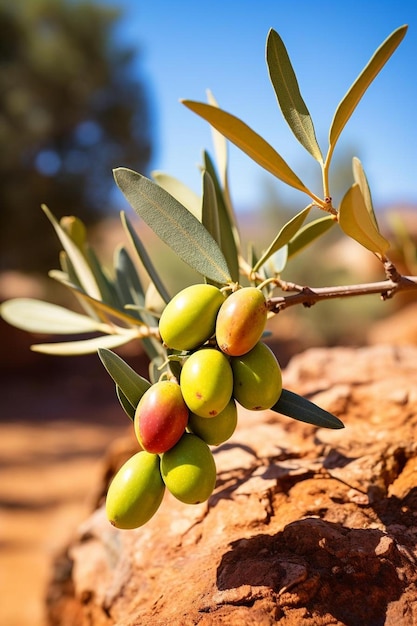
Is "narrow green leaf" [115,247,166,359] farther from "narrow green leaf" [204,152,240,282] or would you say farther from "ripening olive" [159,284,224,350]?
"ripening olive" [159,284,224,350]

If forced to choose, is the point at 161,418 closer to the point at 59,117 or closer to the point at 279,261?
the point at 279,261

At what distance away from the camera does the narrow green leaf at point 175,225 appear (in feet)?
2.33

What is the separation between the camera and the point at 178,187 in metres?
1.02

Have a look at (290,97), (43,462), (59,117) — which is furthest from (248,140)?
(59,117)

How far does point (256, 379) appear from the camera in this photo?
638 mm

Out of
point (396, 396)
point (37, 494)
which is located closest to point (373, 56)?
point (396, 396)

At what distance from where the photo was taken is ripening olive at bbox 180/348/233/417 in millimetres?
603

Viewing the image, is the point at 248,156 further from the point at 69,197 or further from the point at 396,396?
the point at 69,197

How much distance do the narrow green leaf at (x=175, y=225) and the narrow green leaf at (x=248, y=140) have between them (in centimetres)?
11

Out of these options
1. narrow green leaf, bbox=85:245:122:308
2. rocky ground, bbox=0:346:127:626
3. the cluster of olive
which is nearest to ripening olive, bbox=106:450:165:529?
the cluster of olive

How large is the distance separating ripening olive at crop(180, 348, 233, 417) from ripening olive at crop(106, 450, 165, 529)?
0.35ft

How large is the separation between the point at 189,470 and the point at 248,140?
41 centimetres

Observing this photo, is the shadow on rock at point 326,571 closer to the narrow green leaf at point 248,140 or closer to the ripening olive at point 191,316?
the ripening olive at point 191,316

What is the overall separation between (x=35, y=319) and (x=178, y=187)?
39cm
